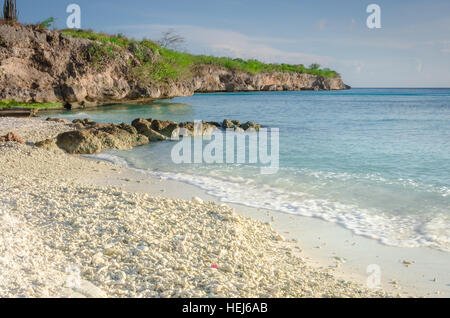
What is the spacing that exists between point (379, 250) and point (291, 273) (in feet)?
5.31

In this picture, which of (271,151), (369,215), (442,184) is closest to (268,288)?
(369,215)

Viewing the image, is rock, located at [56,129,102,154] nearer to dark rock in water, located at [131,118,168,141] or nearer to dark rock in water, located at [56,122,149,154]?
dark rock in water, located at [56,122,149,154]

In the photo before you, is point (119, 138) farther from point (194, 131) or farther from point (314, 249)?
point (314, 249)

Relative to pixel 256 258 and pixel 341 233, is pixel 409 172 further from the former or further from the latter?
pixel 256 258

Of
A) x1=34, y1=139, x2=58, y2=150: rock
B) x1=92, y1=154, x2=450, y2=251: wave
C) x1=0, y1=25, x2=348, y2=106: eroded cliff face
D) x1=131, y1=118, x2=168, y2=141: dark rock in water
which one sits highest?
x1=0, y1=25, x2=348, y2=106: eroded cliff face

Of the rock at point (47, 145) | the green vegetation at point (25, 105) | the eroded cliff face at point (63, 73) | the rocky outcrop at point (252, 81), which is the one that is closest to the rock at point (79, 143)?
the rock at point (47, 145)

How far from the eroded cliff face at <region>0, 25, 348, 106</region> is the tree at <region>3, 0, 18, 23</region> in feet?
1.89

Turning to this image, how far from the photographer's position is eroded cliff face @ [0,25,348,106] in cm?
2631

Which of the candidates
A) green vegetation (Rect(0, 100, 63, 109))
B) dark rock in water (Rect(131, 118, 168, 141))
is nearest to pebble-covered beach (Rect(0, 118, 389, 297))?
dark rock in water (Rect(131, 118, 168, 141))

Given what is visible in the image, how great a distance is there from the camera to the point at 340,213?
258 inches

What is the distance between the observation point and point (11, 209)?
17.0 feet

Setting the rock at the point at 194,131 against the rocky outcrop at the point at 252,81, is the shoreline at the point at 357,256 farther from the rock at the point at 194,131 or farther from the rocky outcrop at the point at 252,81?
the rocky outcrop at the point at 252,81

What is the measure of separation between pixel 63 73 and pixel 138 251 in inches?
1120

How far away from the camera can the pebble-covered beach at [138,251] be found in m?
3.35
